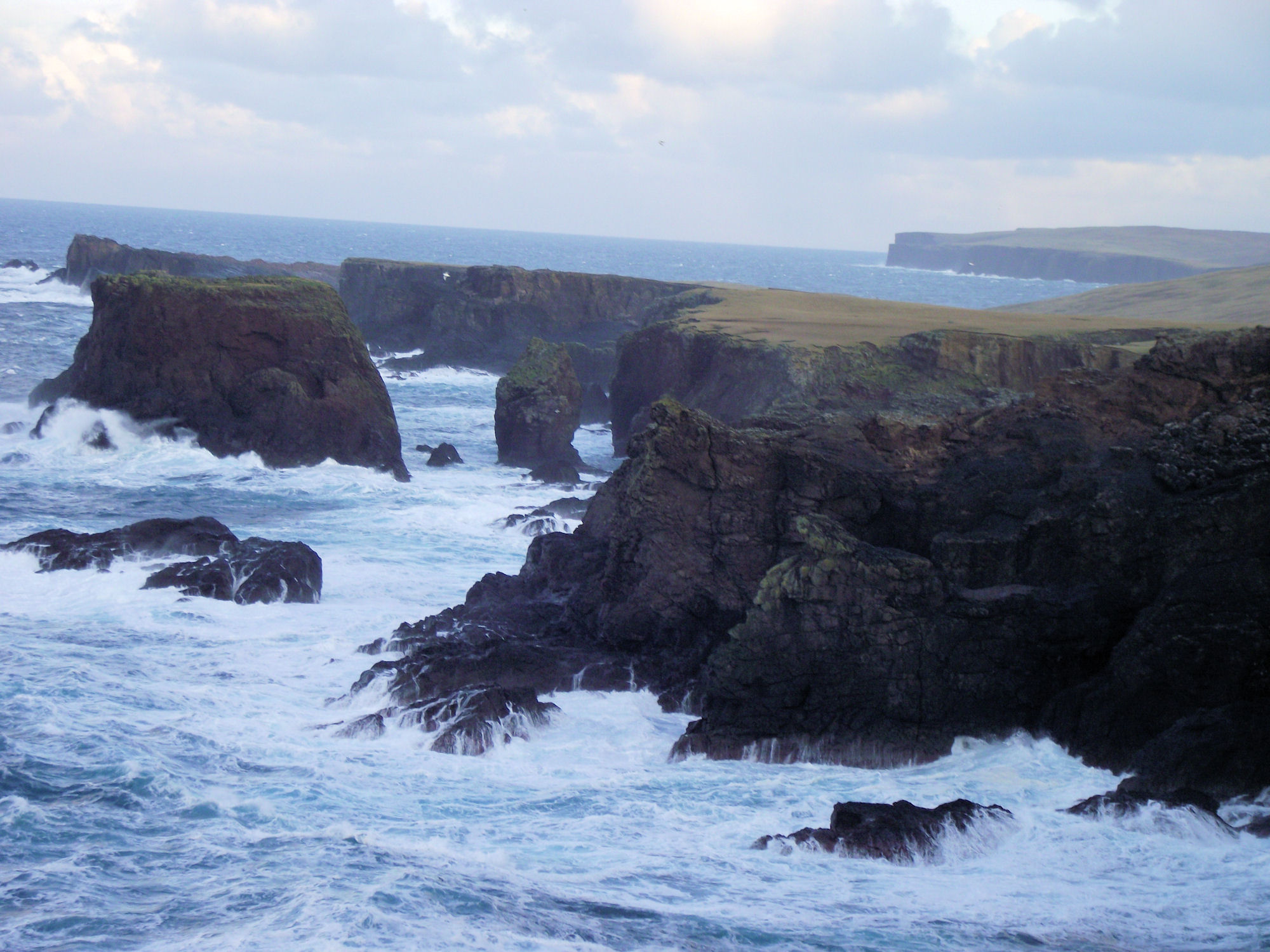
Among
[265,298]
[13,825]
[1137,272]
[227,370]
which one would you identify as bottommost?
[13,825]

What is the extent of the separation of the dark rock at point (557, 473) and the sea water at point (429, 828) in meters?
10.5

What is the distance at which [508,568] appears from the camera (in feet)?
68.0

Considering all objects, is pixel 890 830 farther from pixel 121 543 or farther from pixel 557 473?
pixel 557 473

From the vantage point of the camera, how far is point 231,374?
29188mm

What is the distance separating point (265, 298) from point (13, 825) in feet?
69.8

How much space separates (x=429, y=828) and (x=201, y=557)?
395 inches

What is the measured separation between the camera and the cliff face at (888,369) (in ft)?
85.2

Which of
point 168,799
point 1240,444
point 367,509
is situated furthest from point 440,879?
point 367,509

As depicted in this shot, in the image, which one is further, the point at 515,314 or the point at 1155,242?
the point at 1155,242

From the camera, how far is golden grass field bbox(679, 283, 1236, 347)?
29906mm

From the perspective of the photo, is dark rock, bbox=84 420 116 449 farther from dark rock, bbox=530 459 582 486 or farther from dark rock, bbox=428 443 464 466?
dark rock, bbox=530 459 582 486

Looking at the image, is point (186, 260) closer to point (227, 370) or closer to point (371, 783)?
point (227, 370)

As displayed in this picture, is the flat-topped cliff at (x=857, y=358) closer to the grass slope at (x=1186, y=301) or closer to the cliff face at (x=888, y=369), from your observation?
the cliff face at (x=888, y=369)

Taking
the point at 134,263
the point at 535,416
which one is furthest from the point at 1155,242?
the point at 535,416
